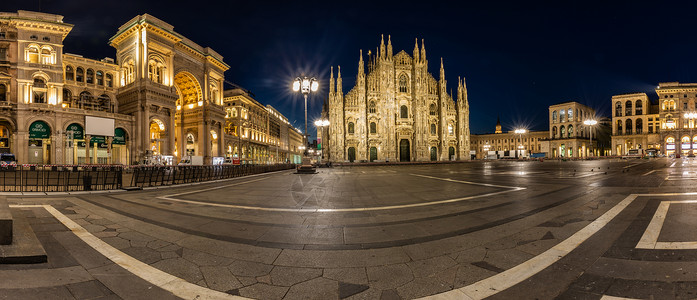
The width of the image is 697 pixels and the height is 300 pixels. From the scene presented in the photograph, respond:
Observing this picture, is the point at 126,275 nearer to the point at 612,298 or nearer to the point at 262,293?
the point at 262,293

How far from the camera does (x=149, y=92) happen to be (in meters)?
37.0

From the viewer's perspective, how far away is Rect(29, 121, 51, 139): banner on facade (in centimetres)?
3297

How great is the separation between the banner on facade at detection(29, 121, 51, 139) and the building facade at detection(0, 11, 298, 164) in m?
0.08

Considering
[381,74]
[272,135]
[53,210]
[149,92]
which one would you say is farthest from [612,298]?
A: [272,135]

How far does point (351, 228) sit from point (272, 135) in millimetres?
88568

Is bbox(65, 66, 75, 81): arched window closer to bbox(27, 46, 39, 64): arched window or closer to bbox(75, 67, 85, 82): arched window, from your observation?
bbox(75, 67, 85, 82): arched window

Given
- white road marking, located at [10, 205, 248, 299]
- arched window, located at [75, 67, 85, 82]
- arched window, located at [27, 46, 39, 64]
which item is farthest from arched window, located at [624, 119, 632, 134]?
arched window, located at [27, 46, 39, 64]

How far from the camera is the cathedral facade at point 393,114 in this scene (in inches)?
2191

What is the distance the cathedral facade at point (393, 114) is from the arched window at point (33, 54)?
42.0m

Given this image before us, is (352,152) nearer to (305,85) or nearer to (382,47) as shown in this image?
(382,47)

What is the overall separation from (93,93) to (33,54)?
7.92 metres

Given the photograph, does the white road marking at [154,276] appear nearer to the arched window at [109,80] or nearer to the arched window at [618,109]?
the arched window at [109,80]

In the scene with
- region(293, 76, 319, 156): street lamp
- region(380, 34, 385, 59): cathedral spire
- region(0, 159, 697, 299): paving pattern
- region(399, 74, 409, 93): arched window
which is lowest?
region(0, 159, 697, 299): paving pattern

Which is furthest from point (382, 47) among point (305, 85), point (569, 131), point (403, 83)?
point (569, 131)
